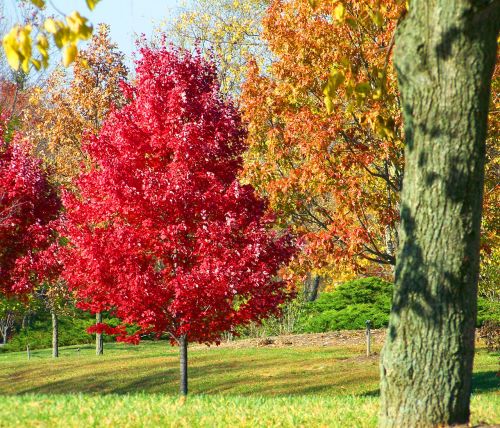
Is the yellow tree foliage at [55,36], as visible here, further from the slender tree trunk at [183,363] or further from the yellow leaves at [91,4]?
the slender tree trunk at [183,363]

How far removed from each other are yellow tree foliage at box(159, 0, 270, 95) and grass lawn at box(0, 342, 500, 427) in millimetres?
12439

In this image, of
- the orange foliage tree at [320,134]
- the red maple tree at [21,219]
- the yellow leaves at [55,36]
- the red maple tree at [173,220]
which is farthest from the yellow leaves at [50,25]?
the red maple tree at [21,219]

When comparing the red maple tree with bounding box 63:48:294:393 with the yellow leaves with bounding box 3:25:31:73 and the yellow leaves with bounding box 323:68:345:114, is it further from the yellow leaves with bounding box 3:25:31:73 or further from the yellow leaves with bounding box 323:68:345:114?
the yellow leaves with bounding box 3:25:31:73

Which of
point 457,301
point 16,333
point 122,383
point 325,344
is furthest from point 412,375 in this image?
point 16,333

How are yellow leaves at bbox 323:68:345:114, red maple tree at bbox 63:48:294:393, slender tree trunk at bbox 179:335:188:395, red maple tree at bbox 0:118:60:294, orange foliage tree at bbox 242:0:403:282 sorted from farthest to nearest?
1. red maple tree at bbox 0:118:60:294
2. slender tree trunk at bbox 179:335:188:395
3. orange foliage tree at bbox 242:0:403:282
4. red maple tree at bbox 63:48:294:393
5. yellow leaves at bbox 323:68:345:114

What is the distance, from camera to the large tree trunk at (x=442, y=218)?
21.2ft

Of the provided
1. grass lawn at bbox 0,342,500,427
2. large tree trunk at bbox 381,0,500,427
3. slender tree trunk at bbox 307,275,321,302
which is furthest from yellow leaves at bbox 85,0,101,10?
slender tree trunk at bbox 307,275,321,302

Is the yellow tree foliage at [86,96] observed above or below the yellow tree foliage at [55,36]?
above

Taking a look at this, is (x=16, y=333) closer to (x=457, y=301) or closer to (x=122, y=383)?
(x=122, y=383)

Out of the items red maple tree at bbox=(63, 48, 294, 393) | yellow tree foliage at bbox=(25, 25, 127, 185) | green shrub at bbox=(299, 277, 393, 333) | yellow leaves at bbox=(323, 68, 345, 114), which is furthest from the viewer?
green shrub at bbox=(299, 277, 393, 333)

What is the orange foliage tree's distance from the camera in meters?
14.9

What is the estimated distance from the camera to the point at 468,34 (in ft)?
21.1

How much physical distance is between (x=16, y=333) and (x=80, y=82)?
17.7 meters

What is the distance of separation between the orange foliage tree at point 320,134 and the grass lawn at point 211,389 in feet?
10.9
